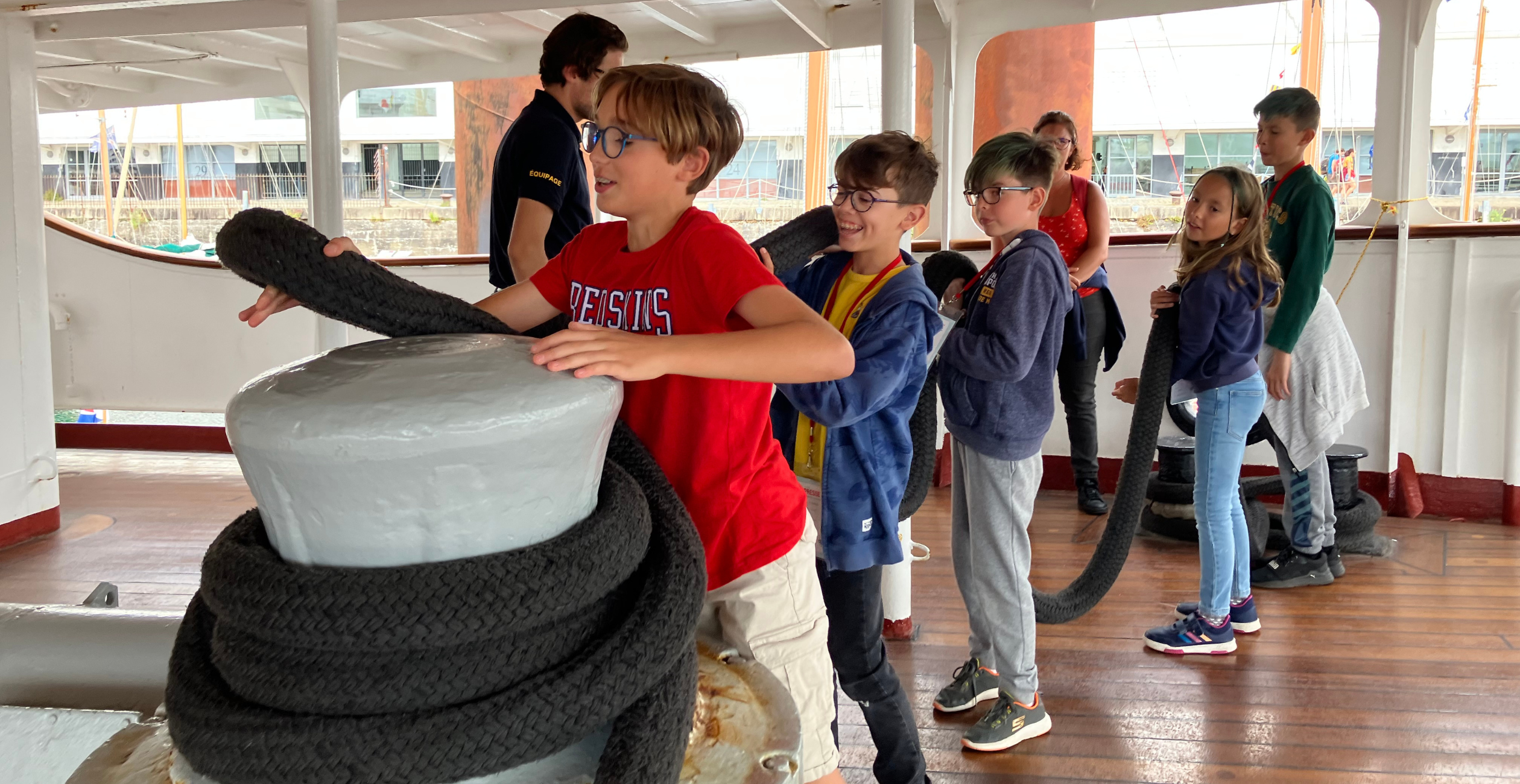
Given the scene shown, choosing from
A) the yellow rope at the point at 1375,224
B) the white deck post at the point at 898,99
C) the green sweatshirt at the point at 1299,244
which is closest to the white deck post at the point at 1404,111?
the yellow rope at the point at 1375,224

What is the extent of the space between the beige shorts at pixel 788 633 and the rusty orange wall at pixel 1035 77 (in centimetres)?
1102

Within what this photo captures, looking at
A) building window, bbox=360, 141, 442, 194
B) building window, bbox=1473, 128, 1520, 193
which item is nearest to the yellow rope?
building window, bbox=1473, 128, 1520, 193

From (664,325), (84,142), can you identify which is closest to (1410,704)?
(664,325)

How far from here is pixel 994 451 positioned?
2078 mm

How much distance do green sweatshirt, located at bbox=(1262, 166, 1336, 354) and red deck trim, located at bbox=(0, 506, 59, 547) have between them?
14.4ft

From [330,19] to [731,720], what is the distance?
3.56m

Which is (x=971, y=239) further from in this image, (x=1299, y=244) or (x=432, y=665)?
(x=432, y=665)

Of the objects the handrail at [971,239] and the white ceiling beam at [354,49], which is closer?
the handrail at [971,239]

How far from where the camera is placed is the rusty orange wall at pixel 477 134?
15.6 m

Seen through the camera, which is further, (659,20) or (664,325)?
(659,20)

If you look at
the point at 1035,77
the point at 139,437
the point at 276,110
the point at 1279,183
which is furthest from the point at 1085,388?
the point at 276,110

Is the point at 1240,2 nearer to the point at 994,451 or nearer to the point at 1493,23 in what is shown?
the point at 994,451

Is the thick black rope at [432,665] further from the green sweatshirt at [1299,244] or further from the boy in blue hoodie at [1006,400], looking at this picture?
the green sweatshirt at [1299,244]

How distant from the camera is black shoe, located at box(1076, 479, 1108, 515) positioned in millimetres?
4227
